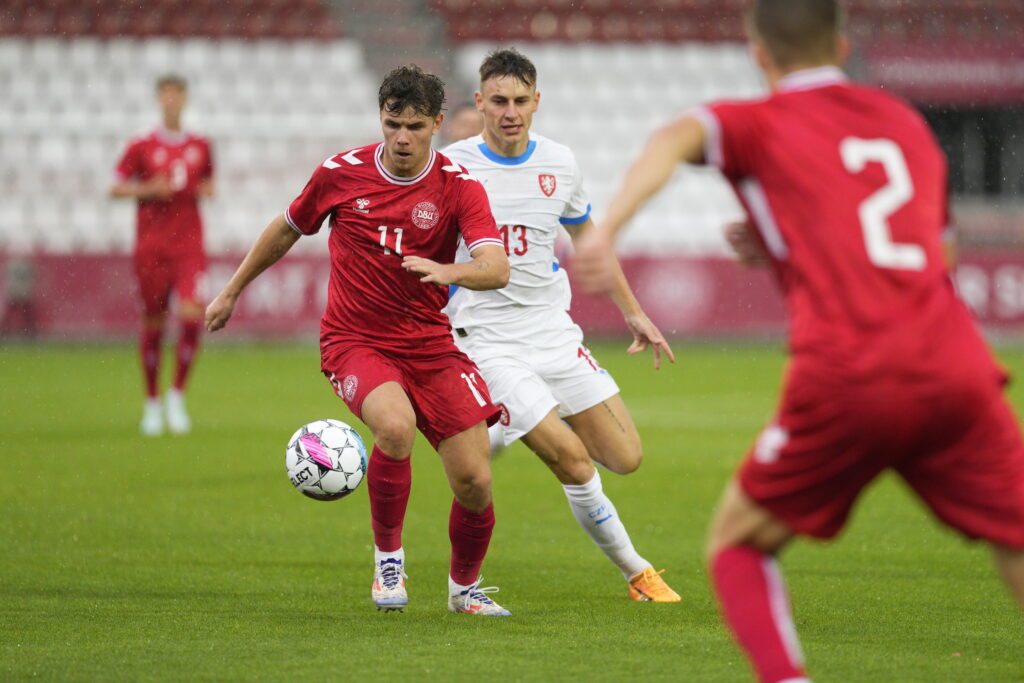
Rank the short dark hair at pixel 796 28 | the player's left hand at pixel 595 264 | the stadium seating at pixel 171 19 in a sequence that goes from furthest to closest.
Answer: the stadium seating at pixel 171 19
the short dark hair at pixel 796 28
the player's left hand at pixel 595 264

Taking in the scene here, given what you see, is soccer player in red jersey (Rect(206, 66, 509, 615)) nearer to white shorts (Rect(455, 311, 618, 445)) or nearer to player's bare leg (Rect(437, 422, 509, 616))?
player's bare leg (Rect(437, 422, 509, 616))

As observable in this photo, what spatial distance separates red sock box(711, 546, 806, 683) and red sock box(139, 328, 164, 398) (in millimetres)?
9231

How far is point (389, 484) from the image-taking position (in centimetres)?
558

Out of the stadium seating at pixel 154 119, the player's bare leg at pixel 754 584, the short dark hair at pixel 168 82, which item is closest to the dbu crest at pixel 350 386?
the player's bare leg at pixel 754 584

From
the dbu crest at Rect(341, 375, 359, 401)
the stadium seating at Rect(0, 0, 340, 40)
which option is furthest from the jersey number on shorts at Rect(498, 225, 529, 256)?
the stadium seating at Rect(0, 0, 340, 40)

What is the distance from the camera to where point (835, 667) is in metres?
4.63

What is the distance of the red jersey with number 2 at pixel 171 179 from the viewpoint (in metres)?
12.1

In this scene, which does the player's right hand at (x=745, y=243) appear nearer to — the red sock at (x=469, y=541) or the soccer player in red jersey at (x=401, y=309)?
the soccer player in red jersey at (x=401, y=309)

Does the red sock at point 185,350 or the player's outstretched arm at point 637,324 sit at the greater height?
the player's outstretched arm at point 637,324

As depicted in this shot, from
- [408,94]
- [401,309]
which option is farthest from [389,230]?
[408,94]

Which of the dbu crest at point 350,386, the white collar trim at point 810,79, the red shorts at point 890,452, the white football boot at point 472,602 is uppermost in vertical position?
the white collar trim at point 810,79

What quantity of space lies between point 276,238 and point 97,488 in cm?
377

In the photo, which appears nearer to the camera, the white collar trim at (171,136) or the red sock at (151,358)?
the red sock at (151,358)

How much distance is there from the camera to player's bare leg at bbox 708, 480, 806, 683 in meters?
3.16
